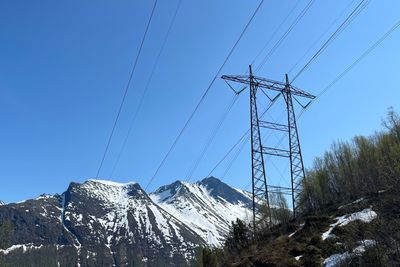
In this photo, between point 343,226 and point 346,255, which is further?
point 343,226

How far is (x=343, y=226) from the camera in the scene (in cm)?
3678

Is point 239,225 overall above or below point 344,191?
below

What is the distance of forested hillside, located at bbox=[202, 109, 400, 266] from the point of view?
952 inches

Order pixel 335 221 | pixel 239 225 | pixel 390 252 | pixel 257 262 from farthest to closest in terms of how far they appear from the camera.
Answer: pixel 239 225
pixel 335 221
pixel 257 262
pixel 390 252

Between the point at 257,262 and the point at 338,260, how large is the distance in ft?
35.4

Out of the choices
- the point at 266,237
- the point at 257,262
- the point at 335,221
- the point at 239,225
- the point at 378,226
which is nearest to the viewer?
the point at 378,226

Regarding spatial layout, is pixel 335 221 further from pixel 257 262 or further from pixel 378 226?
pixel 378 226

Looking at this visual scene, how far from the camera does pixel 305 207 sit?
242ft

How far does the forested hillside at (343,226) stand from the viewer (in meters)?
24.2

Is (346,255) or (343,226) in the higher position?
(343,226)

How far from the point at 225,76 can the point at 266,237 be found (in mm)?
21155

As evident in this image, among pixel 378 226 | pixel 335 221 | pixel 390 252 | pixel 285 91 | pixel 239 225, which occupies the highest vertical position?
pixel 285 91

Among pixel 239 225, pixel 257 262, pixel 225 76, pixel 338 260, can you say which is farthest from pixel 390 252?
pixel 239 225

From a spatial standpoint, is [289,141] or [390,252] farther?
[289,141]
